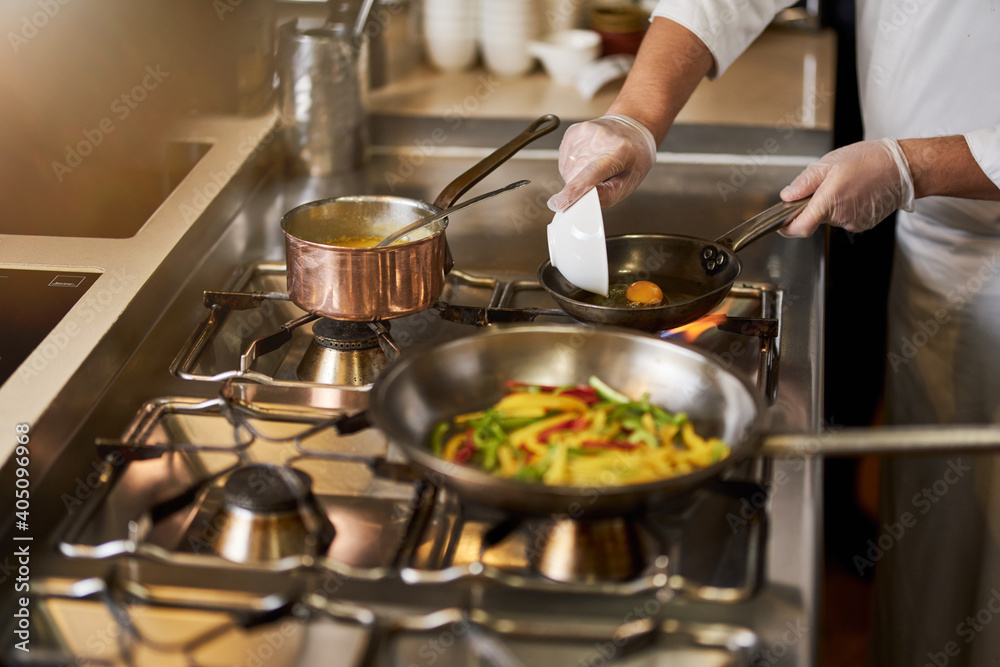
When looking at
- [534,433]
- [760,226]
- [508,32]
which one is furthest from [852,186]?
[508,32]

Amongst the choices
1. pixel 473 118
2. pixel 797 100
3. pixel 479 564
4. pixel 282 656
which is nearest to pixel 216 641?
pixel 282 656

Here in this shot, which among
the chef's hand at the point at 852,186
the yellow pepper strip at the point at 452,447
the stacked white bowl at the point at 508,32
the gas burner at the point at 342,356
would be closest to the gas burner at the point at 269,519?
the yellow pepper strip at the point at 452,447

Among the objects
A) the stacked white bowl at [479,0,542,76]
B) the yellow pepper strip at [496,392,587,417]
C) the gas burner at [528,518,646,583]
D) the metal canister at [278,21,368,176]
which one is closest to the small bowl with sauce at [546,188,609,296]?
the yellow pepper strip at [496,392,587,417]

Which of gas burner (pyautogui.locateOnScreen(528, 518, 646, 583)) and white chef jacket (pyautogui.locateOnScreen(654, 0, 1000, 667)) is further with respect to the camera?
white chef jacket (pyautogui.locateOnScreen(654, 0, 1000, 667))

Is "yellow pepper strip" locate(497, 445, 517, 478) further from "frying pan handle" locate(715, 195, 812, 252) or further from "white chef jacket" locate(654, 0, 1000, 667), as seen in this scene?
"white chef jacket" locate(654, 0, 1000, 667)

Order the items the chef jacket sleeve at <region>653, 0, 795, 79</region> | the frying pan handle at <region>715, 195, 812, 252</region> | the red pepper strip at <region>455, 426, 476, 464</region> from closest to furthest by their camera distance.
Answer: the red pepper strip at <region>455, 426, 476, 464</region> < the frying pan handle at <region>715, 195, 812, 252</region> < the chef jacket sleeve at <region>653, 0, 795, 79</region>

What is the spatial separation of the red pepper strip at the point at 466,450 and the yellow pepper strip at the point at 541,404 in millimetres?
43

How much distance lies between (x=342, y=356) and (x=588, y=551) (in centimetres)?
40

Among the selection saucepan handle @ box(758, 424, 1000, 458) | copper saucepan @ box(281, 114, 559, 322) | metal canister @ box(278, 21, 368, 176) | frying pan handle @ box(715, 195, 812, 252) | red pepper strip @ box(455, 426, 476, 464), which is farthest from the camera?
metal canister @ box(278, 21, 368, 176)

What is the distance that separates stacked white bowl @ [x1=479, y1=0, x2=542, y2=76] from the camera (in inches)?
73.0

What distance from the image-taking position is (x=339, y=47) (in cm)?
147

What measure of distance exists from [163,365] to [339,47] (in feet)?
2.21

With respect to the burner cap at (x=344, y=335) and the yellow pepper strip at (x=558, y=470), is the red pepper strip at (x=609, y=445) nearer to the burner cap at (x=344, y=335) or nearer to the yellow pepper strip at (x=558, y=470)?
the yellow pepper strip at (x=558, y=470)

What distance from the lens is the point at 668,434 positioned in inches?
31.9
